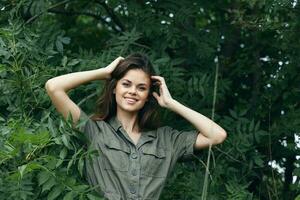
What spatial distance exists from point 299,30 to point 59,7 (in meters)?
1.91

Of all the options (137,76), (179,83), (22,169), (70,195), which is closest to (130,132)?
(137,76)

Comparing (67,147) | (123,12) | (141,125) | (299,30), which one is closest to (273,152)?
(299,30)

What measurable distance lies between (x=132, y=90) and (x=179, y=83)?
1112 mm

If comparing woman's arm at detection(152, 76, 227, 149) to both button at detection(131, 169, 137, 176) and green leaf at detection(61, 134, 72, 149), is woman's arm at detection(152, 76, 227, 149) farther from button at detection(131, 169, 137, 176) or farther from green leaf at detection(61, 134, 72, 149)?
green leaf at detection(61, 134, 72, 149)

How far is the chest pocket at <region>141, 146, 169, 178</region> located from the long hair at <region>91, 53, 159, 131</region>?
0.18 m

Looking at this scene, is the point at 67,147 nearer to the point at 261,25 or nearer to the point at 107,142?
the point at 107,142

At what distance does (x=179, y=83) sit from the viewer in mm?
5488

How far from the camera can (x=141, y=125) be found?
4500mm

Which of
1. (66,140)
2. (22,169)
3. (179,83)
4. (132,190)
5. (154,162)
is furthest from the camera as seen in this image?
(179,83)

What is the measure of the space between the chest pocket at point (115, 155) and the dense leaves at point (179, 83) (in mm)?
131

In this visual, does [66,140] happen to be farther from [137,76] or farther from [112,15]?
[112,15]

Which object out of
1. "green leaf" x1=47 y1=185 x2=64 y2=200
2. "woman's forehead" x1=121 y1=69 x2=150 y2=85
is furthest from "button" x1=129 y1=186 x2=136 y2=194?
"woman's forehead" x1=121 y1=69 x2=150 y2=85

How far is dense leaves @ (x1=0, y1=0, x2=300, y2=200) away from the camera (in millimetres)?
4195

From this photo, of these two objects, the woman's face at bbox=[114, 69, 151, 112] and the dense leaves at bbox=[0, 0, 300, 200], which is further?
the woman's face at bbox=[114, 69, 151, 112]
